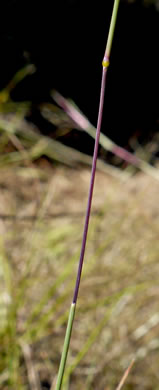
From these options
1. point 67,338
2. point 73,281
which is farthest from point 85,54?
point 67,338

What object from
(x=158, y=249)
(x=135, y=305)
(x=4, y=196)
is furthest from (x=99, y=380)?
(x=4, y=196)

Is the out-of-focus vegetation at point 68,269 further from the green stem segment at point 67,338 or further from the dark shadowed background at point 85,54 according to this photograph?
the green stem segment at point 67,338

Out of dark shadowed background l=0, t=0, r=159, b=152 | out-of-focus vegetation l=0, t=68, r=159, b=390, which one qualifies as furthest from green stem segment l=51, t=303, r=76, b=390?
dark shadowed background l=0, t=0, r=159, b=152

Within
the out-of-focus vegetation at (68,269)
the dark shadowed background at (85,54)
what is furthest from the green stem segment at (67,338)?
the dark shadowed background at (85,54)

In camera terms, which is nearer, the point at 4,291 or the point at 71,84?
the point at 4,291

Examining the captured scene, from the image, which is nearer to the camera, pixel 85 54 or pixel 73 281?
pixel 73 281

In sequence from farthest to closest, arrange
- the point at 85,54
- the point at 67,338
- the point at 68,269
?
the point at 85,54
the point at 68,269
the point at 67,338

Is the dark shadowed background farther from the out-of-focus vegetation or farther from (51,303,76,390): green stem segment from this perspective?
(51,303,76,390): green stem segment

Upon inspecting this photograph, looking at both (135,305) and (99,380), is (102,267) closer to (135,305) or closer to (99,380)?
(135,305)

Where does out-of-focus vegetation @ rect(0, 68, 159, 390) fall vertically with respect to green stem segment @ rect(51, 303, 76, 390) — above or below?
below

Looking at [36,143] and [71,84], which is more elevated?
[71,84]

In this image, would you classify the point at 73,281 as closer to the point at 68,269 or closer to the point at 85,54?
the point at 68,269
